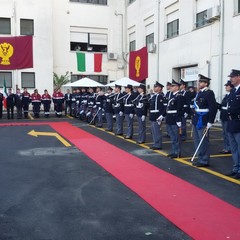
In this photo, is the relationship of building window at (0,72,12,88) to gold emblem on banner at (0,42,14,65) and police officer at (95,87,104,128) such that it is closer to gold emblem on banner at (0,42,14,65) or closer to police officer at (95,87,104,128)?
gold emblem on banner at (0,42,14,65)

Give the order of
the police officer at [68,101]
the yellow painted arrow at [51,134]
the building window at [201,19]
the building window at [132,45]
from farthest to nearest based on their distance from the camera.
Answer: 1. the building window at [132,45]
2. the police officer at [68,101]
3. the building window at [201,19]
4. the yellow painted arrow at [51,134]

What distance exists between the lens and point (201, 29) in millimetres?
18438

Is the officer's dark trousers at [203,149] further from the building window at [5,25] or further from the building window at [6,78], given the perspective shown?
the building window at [5,25]

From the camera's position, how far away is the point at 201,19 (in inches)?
738

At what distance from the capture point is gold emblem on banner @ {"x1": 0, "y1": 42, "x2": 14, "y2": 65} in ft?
71.5

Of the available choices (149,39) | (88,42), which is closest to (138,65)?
(149,39)

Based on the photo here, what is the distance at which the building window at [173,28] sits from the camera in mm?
Result: 21250

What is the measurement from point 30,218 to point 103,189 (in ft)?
5.50

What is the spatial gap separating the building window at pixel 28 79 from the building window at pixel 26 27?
291 cm

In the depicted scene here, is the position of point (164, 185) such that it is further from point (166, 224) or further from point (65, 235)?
point (65, 235)

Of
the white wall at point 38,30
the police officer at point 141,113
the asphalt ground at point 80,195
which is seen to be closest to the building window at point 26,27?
the white wall at point 38,30

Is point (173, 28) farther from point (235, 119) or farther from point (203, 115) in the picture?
point (235, 119)

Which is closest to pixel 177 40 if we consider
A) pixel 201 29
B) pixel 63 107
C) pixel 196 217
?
pixel 201 29

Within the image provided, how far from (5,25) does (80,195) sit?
2348cm
